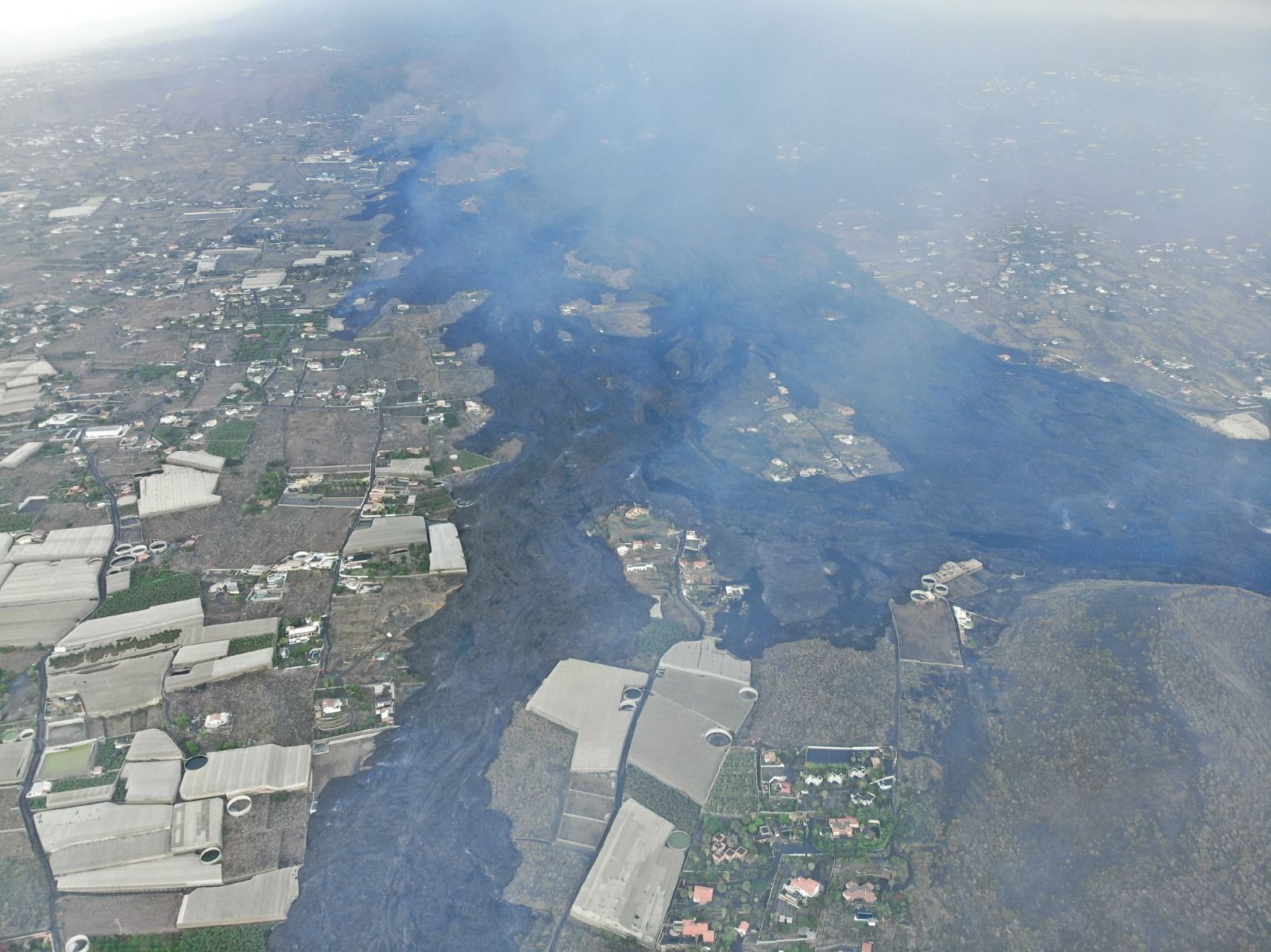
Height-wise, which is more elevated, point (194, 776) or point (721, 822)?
point (194, 776)

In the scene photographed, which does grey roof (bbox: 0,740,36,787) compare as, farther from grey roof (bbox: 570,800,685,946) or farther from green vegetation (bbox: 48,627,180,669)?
grey roof (bbox: 570,800,685,946)

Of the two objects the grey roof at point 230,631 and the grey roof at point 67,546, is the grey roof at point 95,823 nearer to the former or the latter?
the grey roof at point 230,631

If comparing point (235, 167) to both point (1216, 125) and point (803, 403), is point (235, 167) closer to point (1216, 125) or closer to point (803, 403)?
point (803, 403)

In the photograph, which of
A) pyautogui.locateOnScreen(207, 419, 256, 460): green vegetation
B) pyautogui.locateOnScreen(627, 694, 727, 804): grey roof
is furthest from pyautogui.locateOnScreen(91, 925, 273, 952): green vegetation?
pyautogui.locateOnScreen(207, 419, 256, 460): green vegetation

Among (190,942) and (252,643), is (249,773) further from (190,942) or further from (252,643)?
(252,643)

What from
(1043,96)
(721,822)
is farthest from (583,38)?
(721,822)

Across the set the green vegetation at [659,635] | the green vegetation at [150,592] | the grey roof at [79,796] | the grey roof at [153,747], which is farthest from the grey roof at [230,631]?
the green vegetation at [659,635]
